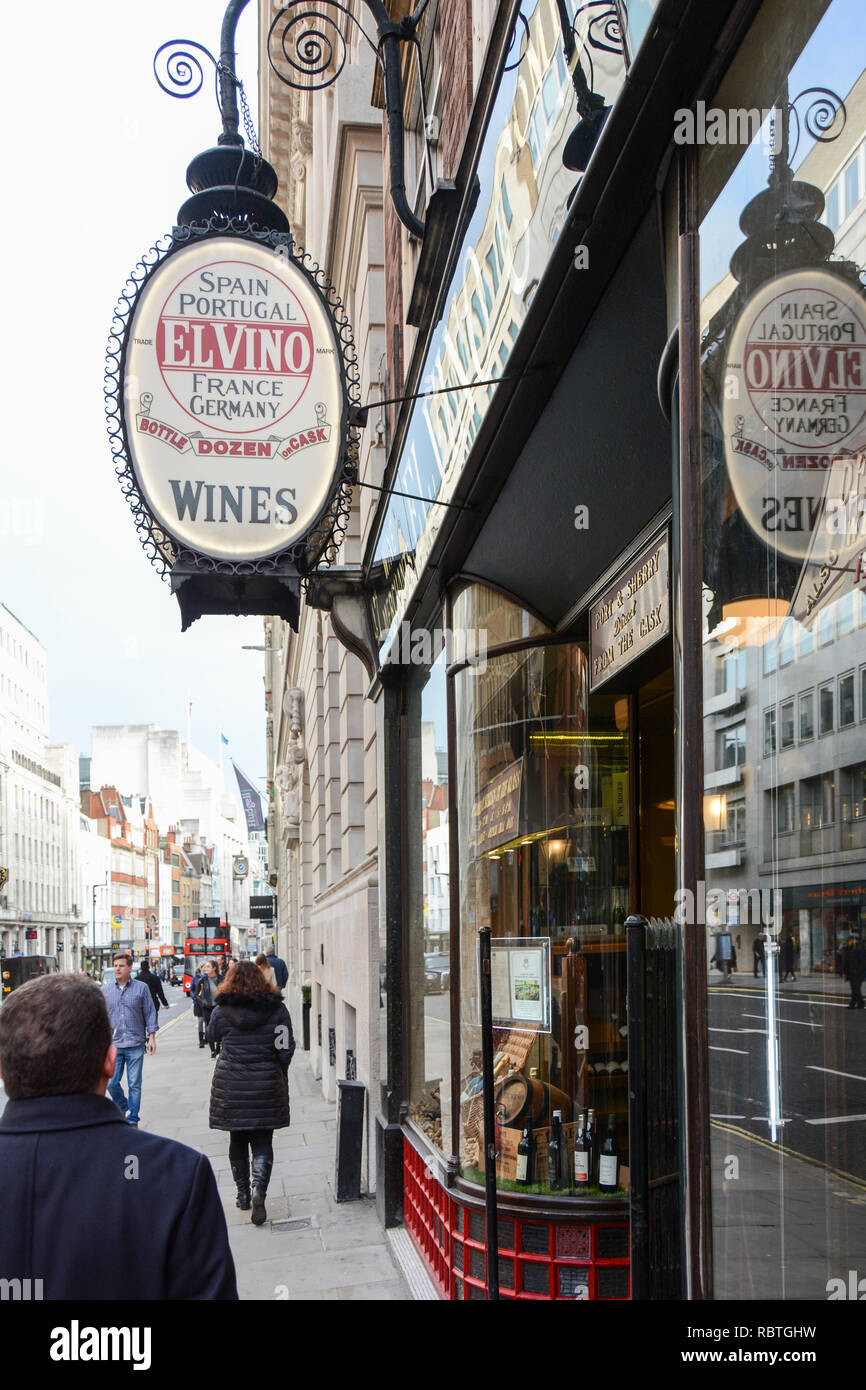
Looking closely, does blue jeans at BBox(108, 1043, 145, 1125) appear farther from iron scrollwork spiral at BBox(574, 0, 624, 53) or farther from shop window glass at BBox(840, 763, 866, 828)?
shop window glass at BBox(840, 763, 866, 828)

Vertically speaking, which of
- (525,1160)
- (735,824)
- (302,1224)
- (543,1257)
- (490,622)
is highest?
(490,622)

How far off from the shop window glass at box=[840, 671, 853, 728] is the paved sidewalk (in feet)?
17.1

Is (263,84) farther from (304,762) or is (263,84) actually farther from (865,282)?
(865,282)

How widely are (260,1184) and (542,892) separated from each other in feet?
13.9

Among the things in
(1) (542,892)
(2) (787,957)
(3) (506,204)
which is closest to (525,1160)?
(1) (542,892)

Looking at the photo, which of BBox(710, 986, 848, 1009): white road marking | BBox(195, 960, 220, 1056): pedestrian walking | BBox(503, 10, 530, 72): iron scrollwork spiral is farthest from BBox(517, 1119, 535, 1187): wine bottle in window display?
BBox(195, 960, 220, 1056): pedestrian walking

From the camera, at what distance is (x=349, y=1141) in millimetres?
9180

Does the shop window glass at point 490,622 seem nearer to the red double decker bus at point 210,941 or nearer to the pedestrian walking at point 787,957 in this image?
the pedestrian walking at point 787,957

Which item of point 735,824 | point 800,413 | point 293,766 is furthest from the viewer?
Answer: point 293,766

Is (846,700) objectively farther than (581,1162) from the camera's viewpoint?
No

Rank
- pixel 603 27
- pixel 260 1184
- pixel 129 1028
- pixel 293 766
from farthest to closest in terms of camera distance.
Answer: pixel 293 766, pixel 129 1028, pixel 260 1184, pixel 603 27

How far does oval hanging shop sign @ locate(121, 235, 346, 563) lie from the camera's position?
6320 mm

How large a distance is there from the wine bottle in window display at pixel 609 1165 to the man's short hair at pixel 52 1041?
320cm

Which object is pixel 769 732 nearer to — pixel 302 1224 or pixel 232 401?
pixel 232 401
